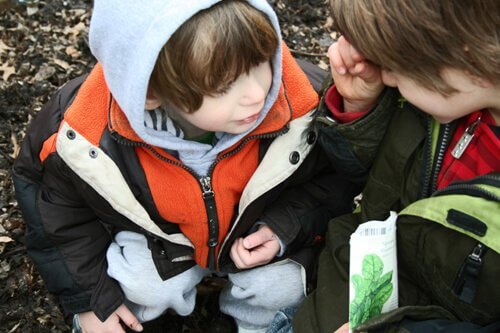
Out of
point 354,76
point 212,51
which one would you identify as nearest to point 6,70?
point 212,51

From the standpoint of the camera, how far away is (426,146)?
1.77 metres

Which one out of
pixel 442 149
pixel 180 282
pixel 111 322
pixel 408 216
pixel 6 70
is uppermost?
pixel 442 149

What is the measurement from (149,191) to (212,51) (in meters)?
0.62

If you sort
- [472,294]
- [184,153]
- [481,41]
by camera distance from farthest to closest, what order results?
[184,153]
[472,294]
[481,41]

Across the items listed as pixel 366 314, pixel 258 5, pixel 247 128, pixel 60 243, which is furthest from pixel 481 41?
pixel 60 243

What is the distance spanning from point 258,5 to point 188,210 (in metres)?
0.77

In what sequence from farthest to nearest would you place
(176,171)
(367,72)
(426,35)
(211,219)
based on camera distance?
(211,219)
(176,171)
(367,72)
(426,35)

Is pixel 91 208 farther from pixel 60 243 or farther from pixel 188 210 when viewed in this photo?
pixel 188 210

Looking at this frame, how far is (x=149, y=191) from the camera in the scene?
2.00 meters

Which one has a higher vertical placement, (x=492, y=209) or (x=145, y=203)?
(x=492, y=209)

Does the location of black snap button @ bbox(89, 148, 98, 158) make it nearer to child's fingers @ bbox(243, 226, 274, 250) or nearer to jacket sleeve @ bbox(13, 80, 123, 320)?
jacket sleeve @ bbox(13, 80, 123, 320)

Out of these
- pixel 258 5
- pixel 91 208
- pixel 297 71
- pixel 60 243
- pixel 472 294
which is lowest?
pixel 60 243

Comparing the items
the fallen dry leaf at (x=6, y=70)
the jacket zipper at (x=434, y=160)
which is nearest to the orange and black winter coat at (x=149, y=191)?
the jacket zipper at (x=434, y=160)

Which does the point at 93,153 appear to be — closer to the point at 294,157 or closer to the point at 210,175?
the point at 210,175
